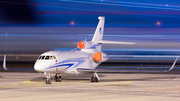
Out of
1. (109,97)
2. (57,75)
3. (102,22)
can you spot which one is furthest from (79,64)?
(109,97)

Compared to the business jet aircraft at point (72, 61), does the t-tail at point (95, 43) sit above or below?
above

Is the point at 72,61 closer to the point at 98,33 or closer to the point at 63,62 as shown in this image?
the point at 63,62

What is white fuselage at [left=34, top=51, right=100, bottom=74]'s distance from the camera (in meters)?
31.3

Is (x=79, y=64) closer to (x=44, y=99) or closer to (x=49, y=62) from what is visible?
(x=49, y=62)

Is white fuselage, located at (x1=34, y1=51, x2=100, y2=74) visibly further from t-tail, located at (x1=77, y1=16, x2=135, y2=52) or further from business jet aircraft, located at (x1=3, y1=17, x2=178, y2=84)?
t-tail, located at (x1=77, y1=16, x2=135, y2=52)

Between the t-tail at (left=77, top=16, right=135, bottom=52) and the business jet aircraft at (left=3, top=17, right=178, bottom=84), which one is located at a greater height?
the t-tail at (left=77, top=16, right=135, bottom=52)

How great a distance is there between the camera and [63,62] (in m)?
33.2

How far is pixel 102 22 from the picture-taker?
42.1 metres

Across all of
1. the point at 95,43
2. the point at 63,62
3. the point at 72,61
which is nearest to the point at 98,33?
the point at 95,43

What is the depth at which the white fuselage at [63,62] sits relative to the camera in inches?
1234

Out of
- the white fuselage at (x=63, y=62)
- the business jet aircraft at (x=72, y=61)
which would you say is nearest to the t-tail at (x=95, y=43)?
the business jet aircraft at (x=72, y=61)

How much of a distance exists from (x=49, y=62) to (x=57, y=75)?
Result: 10.4ft

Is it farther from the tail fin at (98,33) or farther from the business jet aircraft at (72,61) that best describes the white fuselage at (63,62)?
the tail fin at (98,33)

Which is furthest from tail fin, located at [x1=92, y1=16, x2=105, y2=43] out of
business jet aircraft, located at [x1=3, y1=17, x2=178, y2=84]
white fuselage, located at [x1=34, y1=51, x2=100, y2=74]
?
white fuselage, located at [x1=34, y1=51, x2=100, y2=74]
